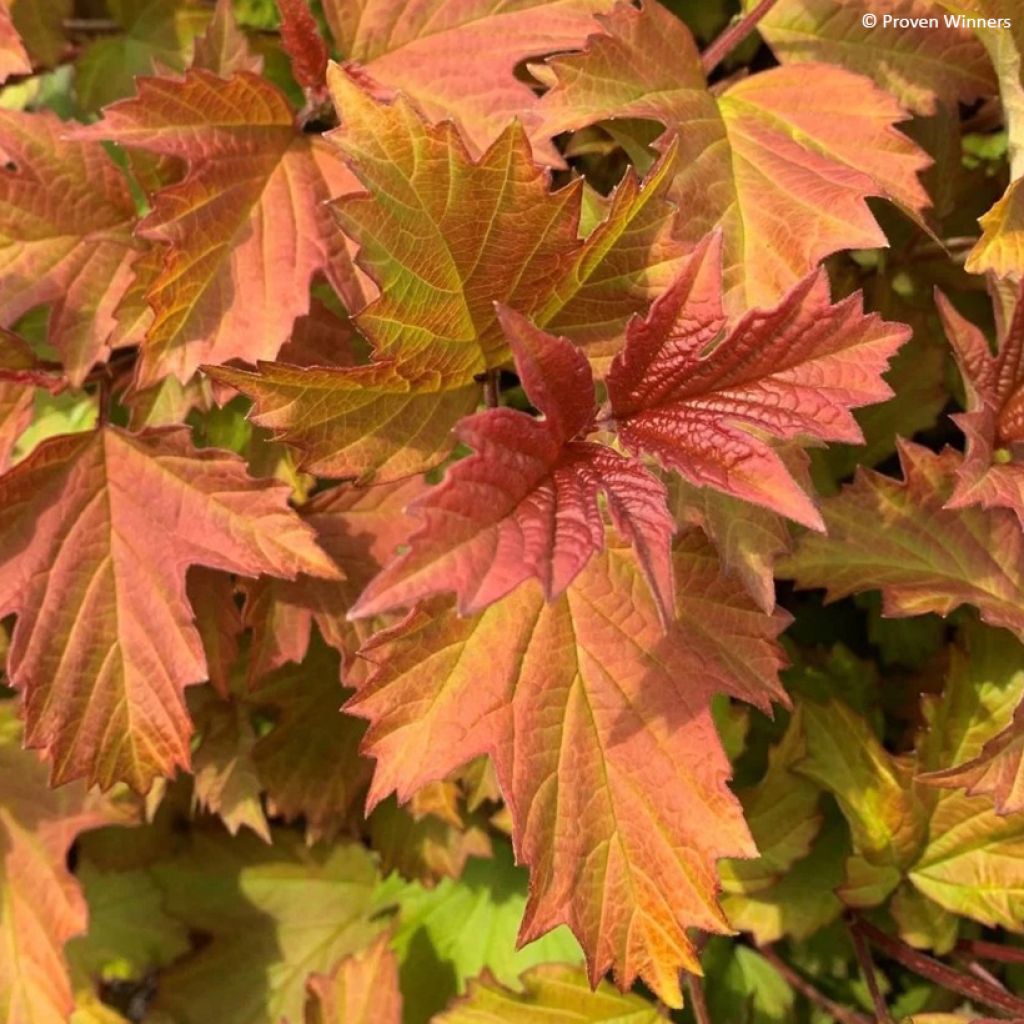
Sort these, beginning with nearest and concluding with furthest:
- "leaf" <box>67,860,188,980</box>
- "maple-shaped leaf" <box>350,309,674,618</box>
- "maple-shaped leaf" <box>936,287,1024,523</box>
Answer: "maple-shaped leaf" <box>350,309,674,618</box> → "maple-shaped leaf" <box>936,287,1024,523</box> → "leaf" <box>67,860,188,980</box>

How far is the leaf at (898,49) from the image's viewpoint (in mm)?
1118

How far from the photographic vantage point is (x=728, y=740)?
1.26m

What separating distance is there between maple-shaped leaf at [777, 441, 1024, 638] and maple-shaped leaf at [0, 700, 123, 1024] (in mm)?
943

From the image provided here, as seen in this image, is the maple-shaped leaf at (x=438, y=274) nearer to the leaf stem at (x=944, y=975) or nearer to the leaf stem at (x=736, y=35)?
the leaf stem at (x=736, y=35)

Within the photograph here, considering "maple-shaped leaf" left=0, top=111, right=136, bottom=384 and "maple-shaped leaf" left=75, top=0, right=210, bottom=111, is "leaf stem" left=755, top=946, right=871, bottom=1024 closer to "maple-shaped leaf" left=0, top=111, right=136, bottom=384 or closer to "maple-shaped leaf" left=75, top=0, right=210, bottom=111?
"maple-shaped leaf" left=0, top=111, right=136, bottom=384

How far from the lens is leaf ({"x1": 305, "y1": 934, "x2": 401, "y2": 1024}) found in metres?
1.31

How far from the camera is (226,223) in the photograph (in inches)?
Answer: 42.1

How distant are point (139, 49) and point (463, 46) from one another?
588 mm

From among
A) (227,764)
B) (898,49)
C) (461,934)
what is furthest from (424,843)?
(898,49)

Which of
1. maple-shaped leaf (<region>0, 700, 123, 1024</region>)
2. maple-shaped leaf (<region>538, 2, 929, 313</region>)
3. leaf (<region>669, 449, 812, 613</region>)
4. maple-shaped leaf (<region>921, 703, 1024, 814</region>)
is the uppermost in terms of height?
maple-shaped leaf (<region>538, 2, 929, 313</region>)

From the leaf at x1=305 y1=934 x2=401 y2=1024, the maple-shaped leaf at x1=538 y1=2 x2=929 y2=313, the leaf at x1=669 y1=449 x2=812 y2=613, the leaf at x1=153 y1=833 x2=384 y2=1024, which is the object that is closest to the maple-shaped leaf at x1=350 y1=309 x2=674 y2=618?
the leaf at x1=669 y1=449 x2=812 y2=613

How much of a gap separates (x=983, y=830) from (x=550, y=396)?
0.85m

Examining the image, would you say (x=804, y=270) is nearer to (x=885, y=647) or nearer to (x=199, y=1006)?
(x=885, y=647)

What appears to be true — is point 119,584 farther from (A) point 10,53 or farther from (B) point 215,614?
(A) point 10,53
